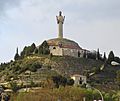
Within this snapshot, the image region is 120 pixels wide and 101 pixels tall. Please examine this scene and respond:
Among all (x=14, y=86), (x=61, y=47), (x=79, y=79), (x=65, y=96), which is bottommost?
(x=65, y=96)

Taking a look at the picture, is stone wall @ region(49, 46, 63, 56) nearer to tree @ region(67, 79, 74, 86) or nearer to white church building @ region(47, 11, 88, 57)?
white church building @ region(47, 11, 88, 57)

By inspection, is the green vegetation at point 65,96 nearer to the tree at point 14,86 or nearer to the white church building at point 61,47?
the tree at point 14,86

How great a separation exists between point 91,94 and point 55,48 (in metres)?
45.6

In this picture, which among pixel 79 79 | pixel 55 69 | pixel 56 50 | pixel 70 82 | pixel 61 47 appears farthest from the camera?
pixel 56 50

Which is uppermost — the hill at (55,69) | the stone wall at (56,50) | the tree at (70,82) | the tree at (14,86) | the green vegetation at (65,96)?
the stone wall at (56,50)

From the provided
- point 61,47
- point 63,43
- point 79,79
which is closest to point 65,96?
point 79,79

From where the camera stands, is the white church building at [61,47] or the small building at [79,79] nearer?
the small building at [79,79]

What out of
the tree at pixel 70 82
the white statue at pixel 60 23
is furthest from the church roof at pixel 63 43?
the tree at pixel 70 82

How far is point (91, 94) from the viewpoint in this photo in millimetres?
78938

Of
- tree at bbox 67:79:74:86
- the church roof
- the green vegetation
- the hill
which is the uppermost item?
the church roof

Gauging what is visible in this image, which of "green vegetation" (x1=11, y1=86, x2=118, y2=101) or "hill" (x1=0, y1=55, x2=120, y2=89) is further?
A: "hill" (x1=0, y1=55, x2=120, y2=89)

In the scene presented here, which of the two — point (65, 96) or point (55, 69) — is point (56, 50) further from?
point (65, 96)

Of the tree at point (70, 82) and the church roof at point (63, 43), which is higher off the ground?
the church roof at point (63, 43)

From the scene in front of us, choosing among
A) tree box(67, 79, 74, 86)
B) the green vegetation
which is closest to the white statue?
tree box(67, 79, 74, 86)
